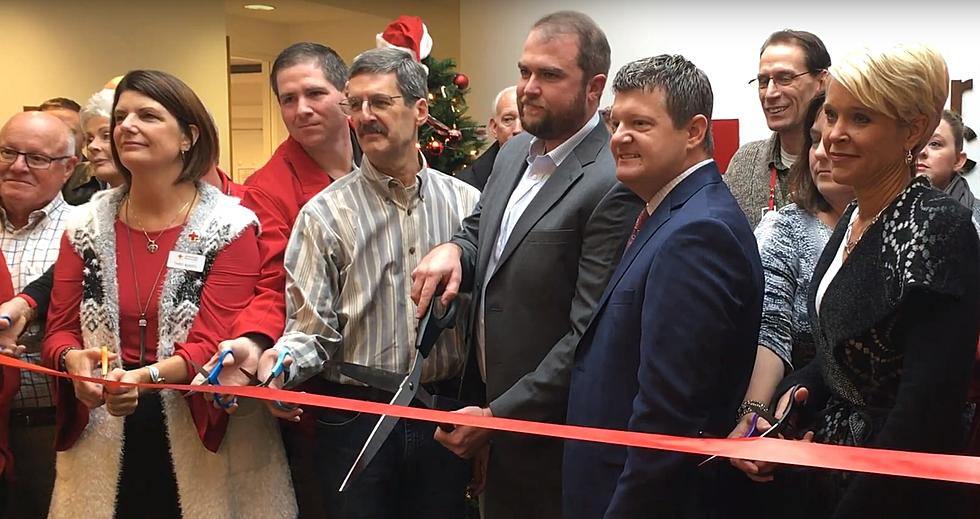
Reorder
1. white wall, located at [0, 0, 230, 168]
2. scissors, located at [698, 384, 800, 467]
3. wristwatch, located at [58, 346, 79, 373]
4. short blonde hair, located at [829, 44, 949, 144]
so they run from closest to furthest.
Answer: short blonde hair, located at [829, 44, 949, 144] → scissors, located at [698, 384, 800, 467] → wristwatch, located at [58, 346, 79, 373] → white wall, located at [0, 0, 230, 168]

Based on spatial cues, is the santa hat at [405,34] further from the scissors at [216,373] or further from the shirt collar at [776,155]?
the scissors at [216,373]

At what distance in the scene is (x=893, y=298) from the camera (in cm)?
174

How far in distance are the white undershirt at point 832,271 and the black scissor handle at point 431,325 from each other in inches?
36.5

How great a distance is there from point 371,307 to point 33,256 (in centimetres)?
126

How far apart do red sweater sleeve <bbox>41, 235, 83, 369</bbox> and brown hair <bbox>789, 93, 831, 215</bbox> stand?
201 centimetres

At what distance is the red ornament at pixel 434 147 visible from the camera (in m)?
5.84

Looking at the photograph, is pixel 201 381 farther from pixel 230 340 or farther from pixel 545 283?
pixel 545 283

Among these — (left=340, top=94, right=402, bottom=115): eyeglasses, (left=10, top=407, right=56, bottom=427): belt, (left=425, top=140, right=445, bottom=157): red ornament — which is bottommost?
(left=10, top=407, right=56, bottom=427): belt

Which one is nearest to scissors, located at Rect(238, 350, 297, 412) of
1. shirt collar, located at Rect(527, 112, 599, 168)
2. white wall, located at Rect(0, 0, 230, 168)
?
shirt collar, located at Rect(527, 112, 599, 168)

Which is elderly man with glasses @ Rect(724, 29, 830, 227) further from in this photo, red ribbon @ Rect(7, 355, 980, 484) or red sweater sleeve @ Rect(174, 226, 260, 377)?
red sweater sleeve @ Rect(174, 226, 260, 377)

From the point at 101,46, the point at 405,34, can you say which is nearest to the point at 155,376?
the point at 405,34

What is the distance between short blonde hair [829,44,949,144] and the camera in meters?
1.79

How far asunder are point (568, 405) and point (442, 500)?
597mm

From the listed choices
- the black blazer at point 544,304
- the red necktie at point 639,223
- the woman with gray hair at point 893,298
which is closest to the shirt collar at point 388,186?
the black blazer at point 544,304
